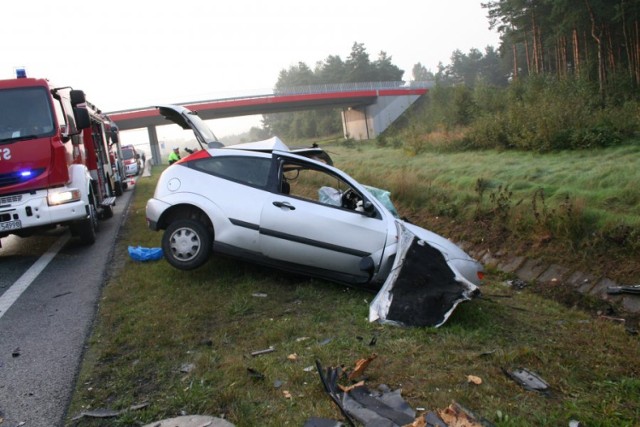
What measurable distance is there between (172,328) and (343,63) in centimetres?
9351

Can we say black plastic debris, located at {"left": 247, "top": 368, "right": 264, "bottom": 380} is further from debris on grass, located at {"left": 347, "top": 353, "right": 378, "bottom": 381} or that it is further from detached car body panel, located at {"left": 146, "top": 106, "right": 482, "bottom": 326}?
detached car body panel, located at {"left": 146, "top": 106, "right": 482, "bottom": 326}

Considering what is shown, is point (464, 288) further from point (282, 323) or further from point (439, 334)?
point (282, 323)

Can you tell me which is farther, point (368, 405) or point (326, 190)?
point (326, 190)

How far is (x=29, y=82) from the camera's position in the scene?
8.88m

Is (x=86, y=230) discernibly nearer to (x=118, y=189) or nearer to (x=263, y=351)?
(x=263, y=351)

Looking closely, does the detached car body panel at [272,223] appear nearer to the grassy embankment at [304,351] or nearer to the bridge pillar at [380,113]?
the grassy embankment at [304,351]

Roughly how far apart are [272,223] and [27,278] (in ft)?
12.7

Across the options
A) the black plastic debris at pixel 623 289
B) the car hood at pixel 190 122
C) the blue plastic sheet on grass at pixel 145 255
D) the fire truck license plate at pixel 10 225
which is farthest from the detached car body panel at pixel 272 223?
the fire truck license plate at pixel 10 225

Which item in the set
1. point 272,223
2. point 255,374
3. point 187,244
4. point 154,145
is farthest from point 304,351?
point 154,145

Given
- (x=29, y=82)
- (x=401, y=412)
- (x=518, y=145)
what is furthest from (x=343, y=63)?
(x=401, y=412)

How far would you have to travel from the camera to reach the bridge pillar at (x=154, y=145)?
5626 cm

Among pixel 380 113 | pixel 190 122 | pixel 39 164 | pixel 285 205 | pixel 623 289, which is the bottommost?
pixel 623 289

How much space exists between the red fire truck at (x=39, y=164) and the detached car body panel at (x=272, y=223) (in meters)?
2.70

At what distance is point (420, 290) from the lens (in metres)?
5.21
